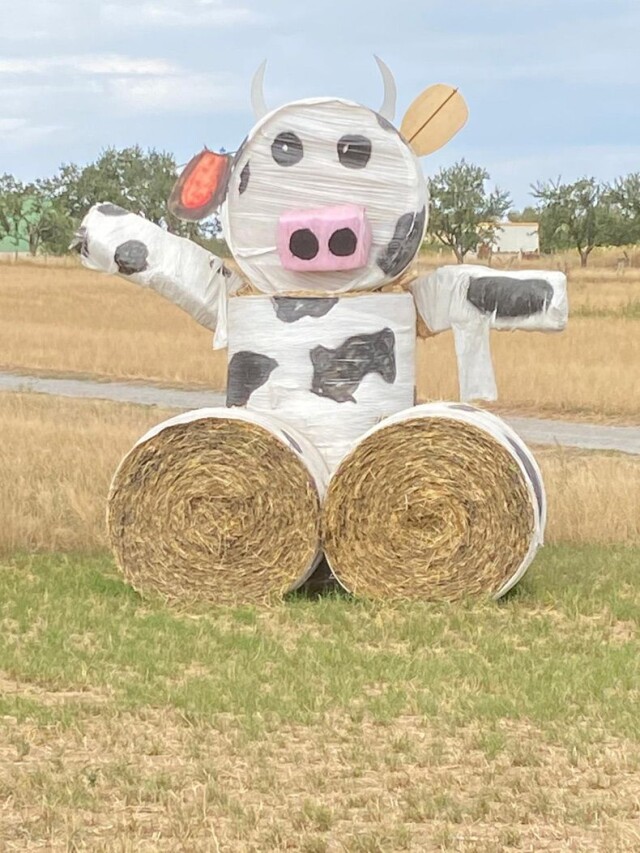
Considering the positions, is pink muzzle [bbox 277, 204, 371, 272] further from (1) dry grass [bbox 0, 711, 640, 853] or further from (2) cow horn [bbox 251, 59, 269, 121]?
(1) dry grass [bbox 0, 711, 640, 853]

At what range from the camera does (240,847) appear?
477 cm

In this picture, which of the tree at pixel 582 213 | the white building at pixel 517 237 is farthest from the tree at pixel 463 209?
the white building at pixel 517 237

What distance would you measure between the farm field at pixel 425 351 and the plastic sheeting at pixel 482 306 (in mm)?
9790

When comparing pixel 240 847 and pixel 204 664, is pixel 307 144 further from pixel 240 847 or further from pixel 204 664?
pixel 240 847

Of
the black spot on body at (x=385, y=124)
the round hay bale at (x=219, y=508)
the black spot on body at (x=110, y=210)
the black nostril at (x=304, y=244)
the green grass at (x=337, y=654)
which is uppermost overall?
the black spot on body at (x=385, y=124)

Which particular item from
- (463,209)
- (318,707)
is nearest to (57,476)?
(318,707)

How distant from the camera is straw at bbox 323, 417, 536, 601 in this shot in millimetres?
8156

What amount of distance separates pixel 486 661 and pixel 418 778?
1.72 metres

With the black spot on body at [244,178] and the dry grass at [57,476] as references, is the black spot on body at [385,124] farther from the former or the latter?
the dry grass at [57,476]

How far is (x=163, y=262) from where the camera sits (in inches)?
379

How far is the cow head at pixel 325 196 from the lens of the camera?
8.99m

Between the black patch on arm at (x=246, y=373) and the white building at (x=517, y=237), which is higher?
the white building at (x=517, y=237)

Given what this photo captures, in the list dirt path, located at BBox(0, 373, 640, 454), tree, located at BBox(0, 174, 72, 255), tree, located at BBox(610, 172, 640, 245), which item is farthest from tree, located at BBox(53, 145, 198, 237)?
dirt path, located at BBox(0, 373, 640, 454)

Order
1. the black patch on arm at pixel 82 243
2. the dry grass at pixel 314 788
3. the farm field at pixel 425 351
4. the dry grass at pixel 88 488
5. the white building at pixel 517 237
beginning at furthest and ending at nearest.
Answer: the white building at pixel 517 237 → the farm field at pixel 425 351 → the dry grass at pixel 88 488 → the black patch on arm at pixel 82 243 → the dry grass at pixel 314 788
